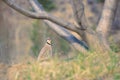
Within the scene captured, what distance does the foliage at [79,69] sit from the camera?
7.15 metres

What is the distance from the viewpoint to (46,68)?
24.1ft

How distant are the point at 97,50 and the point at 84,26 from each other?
101cm

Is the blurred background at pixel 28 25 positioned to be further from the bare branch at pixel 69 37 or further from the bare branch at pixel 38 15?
the bare branch at pixel 38 15

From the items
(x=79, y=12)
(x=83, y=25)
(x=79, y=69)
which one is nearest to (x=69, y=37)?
(x=83, y=25)

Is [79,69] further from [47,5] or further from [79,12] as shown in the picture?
[47,5]

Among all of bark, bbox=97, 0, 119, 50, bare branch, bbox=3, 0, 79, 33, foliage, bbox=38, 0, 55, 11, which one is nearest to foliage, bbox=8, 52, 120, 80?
bare branch, bbox=3, 0, 79, 33

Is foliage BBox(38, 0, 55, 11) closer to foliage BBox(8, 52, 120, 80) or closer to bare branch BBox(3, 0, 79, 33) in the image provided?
bare branch BBox(3, 0, 79, 33)

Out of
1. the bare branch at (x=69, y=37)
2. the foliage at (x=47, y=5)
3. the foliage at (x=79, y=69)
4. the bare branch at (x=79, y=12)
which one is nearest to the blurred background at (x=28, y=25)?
the foliage at (x=47, y=5)

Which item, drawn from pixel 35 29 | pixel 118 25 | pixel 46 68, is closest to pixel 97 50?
pixel 46 68

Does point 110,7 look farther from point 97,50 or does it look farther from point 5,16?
point 5,16

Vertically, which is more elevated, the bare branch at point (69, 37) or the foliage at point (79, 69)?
the bare branch at point (69, 37)

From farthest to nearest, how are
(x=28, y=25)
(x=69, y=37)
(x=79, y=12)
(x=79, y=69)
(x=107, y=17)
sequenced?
(x=28, y=25), (x=69, y=37), (x=107, y=17), (x=79, y=12), (x=79, y=69)

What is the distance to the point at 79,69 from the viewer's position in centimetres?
725

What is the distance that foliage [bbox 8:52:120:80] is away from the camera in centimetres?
715
